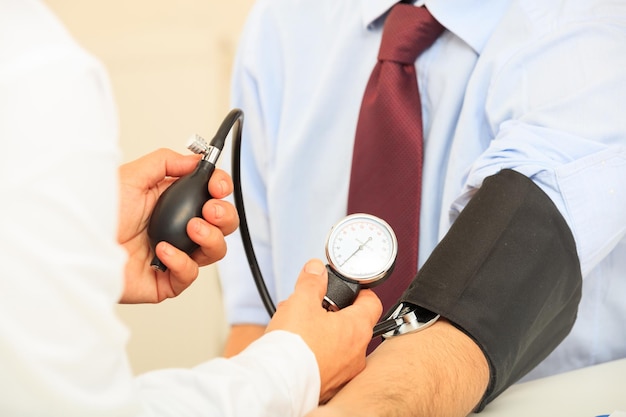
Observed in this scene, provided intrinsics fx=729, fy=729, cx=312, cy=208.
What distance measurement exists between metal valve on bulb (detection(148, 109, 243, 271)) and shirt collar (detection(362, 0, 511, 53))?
41 centimetres

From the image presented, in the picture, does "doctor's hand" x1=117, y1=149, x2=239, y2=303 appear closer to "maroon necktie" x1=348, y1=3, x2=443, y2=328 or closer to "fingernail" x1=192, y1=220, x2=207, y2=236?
"fingernail" x1=192, y1=220, x2=207, y2=236

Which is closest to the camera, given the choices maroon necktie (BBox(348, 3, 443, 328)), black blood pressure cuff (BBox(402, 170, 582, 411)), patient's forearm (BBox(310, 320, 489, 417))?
patient's forearm (BBox(310, 320, 489, 417))

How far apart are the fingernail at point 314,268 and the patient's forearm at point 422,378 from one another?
11 centimetres

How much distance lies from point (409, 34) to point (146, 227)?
0.49 meters

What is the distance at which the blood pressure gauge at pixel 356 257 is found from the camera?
81 cm

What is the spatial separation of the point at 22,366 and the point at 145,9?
6.49 ft

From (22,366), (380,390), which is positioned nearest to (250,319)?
(380,390)

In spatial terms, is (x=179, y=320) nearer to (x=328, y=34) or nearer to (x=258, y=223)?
(x=258, y=223)

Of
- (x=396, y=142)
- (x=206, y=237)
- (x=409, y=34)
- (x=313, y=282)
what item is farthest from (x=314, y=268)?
(x=409, y=34)

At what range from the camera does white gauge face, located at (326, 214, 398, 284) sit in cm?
83

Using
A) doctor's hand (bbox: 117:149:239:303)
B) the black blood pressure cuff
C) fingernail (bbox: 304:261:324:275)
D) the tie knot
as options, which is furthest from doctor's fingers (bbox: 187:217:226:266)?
the tie knot

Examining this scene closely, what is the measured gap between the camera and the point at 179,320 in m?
2.41

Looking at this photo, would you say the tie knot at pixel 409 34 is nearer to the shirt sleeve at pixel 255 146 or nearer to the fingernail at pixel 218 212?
the shirt sleeve at pixel 255 146

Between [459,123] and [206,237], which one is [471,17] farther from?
[206,237]
